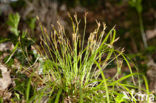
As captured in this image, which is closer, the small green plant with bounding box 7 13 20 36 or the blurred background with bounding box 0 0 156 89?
the small green plant with bounding box 7 13 20 36

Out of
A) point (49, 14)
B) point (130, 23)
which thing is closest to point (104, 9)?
point (130, 23)

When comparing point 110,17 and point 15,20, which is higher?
point 110,17

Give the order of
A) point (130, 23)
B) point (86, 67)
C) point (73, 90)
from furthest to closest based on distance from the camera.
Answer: point (130, 23) → point (86, 67) → point (73, 90)

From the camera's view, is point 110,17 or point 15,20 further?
point 110,17

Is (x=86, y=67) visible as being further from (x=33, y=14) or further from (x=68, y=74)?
(x=33, y=14)

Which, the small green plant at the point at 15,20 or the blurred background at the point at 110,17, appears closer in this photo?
the small green plant at the point at 15,20

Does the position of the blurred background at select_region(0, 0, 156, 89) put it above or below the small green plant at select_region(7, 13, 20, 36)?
above

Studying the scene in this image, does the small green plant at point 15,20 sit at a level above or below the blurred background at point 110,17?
below

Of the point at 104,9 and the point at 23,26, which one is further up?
the point at 104,9
